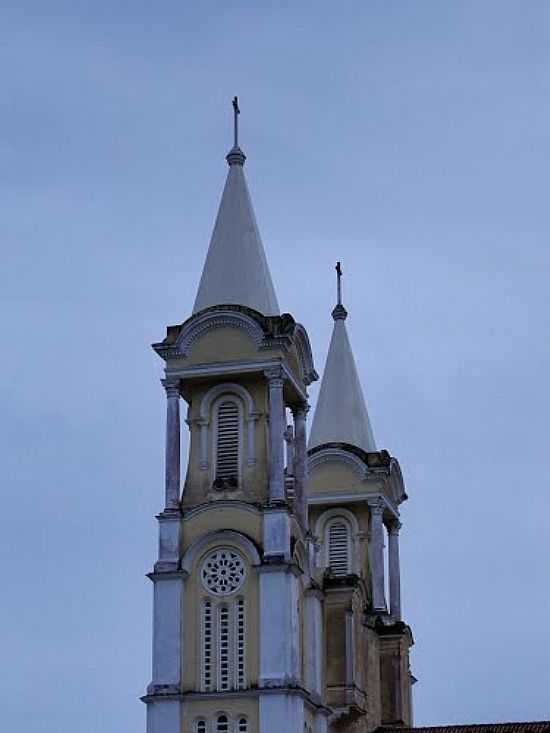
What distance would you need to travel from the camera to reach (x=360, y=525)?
5675 centimetres

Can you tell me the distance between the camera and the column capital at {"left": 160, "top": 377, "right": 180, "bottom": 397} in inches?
1923

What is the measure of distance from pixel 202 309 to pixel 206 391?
2.16m

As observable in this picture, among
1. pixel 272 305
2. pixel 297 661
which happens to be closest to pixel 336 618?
pixel 297 661

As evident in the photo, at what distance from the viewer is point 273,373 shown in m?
48.3

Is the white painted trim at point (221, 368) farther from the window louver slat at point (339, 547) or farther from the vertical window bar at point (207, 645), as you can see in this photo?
the window louver slat at point (339, 547)

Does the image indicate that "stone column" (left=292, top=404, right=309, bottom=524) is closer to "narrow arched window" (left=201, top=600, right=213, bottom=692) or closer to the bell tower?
the bell tower

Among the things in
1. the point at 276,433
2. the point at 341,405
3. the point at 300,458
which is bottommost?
the point at 276,433

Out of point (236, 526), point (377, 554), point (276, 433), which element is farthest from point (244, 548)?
point (377, 554)

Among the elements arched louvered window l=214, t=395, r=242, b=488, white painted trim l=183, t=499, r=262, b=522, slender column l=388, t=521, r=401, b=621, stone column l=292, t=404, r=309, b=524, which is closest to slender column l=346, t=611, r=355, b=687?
stone column l=292, t=404, r=309, b=524

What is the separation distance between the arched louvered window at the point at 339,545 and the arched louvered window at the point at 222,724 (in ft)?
35.0

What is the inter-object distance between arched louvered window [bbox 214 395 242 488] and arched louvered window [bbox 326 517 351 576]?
8496 mm

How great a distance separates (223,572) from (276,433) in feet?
12.3

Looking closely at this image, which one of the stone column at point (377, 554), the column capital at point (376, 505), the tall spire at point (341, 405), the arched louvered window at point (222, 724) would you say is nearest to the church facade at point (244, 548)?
the arched louvered window at point (222, 724)

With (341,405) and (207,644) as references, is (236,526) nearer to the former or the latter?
→ (207,644)
